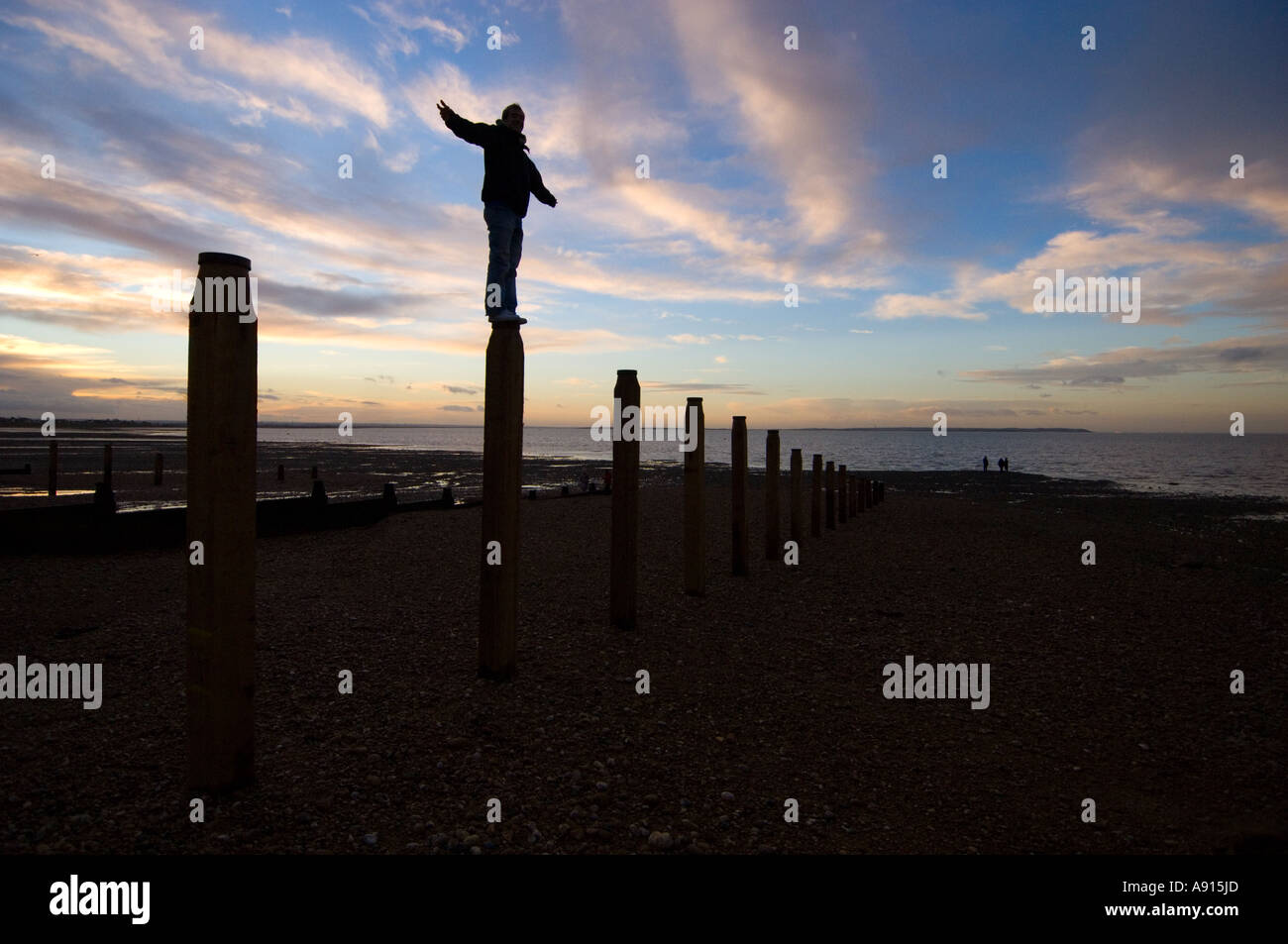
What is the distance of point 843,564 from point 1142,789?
8.00 metres

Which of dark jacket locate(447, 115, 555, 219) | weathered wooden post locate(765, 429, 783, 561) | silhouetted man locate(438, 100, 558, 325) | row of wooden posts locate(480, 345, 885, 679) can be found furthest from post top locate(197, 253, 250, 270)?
weathered wooden post locate(765, 429, 783, 561)

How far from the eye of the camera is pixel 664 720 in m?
5.26

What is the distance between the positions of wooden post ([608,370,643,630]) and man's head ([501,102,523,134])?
2.64 m

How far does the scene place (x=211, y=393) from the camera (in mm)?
3631

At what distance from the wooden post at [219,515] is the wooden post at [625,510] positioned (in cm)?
400

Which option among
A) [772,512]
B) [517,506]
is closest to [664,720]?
[517,506]

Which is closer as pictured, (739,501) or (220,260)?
(220,260)

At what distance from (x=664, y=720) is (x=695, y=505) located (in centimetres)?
416

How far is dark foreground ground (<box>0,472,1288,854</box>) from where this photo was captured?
149 inches

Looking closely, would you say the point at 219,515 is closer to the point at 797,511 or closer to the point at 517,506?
the point at 517,506

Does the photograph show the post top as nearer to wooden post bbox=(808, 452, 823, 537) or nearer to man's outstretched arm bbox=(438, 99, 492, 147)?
man's outstretched arm bbox=(438, 99, 492, 147)

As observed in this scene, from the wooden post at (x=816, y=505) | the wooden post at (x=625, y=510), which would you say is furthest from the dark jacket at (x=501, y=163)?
the wooden post at (x=816, y=505)

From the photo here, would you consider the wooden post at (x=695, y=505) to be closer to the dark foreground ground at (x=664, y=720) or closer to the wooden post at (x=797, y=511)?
the dark foreground ground at (x=664, y=720)
